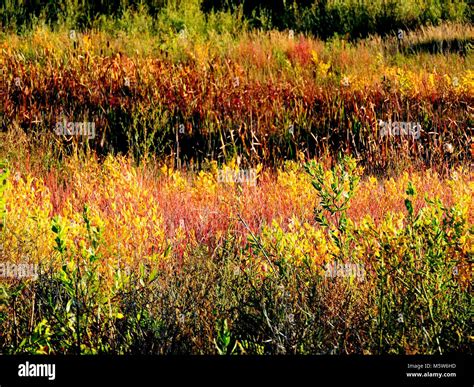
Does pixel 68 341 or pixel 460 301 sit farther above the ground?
pixel 460 301

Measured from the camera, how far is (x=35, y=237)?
3.55 m

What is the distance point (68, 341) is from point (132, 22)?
11260mm

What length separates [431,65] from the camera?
9516mm

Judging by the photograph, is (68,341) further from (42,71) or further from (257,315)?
(42,71)

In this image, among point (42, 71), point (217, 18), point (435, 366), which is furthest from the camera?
point (217, 18)

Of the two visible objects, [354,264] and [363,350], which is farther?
[354,264]

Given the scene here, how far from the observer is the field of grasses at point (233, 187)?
9.64ft

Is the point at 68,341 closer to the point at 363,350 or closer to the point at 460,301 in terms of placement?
the point at 363,350

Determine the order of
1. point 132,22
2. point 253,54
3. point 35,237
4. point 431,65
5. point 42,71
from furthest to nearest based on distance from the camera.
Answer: point 132,22 → point 253,54 → point 431,65 → point 42,71 → point 35,237

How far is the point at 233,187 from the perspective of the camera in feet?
16.7

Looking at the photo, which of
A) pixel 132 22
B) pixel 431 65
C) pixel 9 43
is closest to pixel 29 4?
→ pixel 132 22

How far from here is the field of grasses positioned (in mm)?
2939

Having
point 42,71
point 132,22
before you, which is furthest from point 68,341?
point 132,22

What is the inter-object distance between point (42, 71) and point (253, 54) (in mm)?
3130
